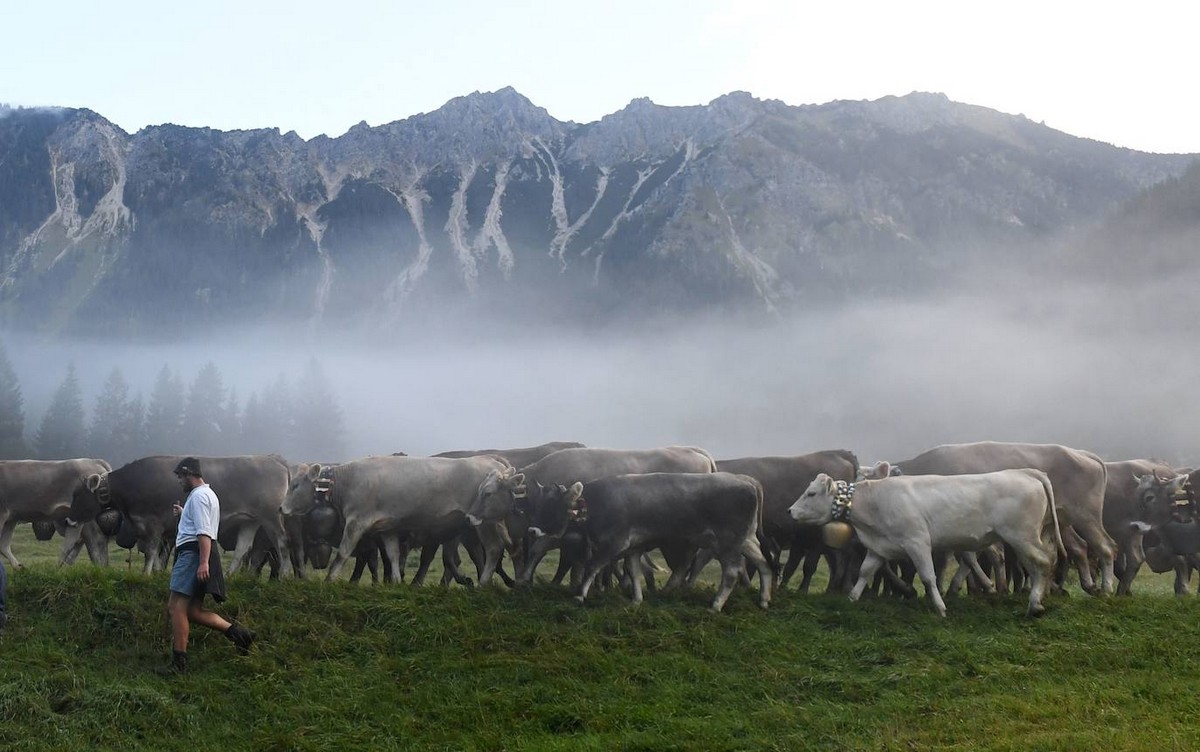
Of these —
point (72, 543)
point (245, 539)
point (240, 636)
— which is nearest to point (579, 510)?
point (240, 636)

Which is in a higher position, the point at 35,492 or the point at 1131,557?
the point at 1131,557

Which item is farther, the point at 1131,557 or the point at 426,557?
the point at 1131,557

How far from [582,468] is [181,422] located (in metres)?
92.2

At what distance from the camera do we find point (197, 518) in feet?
40.8

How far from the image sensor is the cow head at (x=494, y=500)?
1753 cm

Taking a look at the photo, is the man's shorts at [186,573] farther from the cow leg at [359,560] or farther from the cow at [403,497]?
the cow leg at [359,560]

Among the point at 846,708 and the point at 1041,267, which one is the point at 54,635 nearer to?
Result: the point at 846,708

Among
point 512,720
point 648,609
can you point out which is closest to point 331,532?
point 648,609

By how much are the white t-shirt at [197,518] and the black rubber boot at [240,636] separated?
1.27m

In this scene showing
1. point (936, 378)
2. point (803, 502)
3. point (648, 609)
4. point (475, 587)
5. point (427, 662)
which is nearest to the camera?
point (427, 662)

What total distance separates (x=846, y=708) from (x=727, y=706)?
4.70 feet

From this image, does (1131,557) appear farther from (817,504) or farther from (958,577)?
(817,504)

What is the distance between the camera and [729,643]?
45.1 feet

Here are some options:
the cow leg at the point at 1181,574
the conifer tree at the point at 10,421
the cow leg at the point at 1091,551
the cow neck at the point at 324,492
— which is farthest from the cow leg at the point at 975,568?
the conifer tree at the point at 10,421
